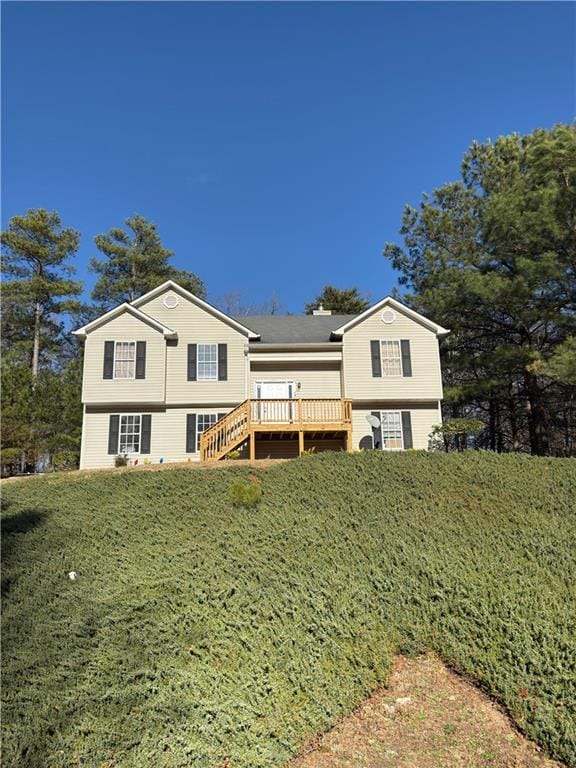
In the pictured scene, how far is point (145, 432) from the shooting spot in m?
16.4

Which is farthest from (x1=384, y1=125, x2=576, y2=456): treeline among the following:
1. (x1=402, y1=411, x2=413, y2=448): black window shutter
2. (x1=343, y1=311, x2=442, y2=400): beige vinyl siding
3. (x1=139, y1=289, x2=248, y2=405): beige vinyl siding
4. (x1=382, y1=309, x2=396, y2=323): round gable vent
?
(x1=139, y1=289, x2=248, y2=405): beige vinyl siding

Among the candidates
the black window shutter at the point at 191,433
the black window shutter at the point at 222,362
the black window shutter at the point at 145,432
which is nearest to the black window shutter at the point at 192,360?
the black window shutter at the point at 222,362

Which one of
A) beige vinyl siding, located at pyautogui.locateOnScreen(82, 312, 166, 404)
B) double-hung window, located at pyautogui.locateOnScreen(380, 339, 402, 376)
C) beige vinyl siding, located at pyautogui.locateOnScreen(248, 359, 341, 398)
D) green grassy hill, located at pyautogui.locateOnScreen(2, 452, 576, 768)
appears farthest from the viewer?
beige vinyl siding, located at pyautogui.locateOnScreen(248, 359, 341, 398)

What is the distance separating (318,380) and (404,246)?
993 cm

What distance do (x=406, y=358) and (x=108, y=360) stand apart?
10.8 metres

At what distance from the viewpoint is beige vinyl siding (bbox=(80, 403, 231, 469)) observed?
53.0 feet

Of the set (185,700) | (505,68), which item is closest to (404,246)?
(505,68)

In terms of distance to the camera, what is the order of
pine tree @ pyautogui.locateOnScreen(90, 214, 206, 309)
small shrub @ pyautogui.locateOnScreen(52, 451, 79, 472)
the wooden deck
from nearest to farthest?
the wooden deck
small shrub @ pyautogui.locateOnScreen(52, 451, 79, 472)
pine tree @ pyautogui.locateOnScreen(90, 214, 206, 309)

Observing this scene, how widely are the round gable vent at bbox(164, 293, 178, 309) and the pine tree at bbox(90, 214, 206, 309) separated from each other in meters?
12.3

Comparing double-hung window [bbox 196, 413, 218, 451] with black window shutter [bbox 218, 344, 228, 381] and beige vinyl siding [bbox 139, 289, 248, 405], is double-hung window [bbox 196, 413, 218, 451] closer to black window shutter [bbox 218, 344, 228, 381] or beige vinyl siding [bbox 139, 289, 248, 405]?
beige vinyl siding [bbox 139, 289, 248, 405]

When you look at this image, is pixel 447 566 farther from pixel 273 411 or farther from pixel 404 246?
pixel 404 246

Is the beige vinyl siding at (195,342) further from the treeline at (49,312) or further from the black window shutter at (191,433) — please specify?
the treeline at (49,312)

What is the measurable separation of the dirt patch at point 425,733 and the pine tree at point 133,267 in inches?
1094

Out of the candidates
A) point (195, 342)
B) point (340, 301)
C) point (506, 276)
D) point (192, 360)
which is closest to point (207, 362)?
point (192, 360)
